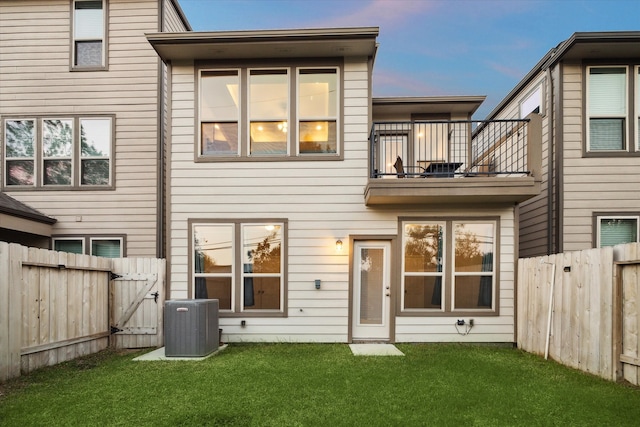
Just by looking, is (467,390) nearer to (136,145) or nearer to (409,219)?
(409,219)

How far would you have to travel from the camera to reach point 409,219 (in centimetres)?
707

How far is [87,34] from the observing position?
8289 millimetres

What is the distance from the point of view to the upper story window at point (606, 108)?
24.6 ft

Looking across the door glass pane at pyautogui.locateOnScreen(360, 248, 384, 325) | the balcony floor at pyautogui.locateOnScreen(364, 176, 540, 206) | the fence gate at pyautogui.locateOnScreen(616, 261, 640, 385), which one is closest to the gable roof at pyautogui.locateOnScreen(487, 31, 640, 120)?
the balcony floor at pyautogui.locateOnScreen(364, 176, 540, 206)

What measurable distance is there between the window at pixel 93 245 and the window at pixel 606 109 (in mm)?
10205

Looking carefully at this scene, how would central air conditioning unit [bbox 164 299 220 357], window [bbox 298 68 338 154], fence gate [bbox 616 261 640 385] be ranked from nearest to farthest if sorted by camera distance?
fence gate [bbox 616 261 640 385] < central air conditioning unit [bbox 164 299 220 357] < window [bbox 298 68 338 154]

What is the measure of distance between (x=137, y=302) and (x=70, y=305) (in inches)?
47.5

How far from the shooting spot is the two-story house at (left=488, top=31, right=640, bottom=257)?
290 inches

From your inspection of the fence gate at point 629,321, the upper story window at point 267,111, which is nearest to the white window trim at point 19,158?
the upper story window at point 267,111

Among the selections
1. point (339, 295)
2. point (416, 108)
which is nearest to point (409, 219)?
point (339, 295)

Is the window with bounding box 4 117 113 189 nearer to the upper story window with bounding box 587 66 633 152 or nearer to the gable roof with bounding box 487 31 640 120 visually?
the gable roof with bounding box 487 31 640 120

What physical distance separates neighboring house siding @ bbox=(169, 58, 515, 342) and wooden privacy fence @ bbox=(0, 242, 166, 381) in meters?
0.68

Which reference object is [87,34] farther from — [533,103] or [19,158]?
[533,103]

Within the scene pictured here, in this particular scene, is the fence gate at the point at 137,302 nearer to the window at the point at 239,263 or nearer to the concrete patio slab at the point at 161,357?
the concrete patio slab at the point at 161,357
